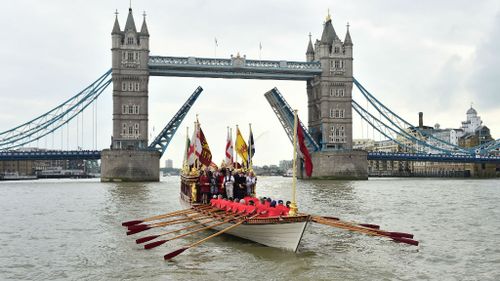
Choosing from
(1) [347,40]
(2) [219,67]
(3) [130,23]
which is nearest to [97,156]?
(3) [130,23]

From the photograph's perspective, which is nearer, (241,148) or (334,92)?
(241,148)

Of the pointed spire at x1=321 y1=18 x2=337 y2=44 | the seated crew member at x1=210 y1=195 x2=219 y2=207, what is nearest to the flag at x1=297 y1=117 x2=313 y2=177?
the seated crew member at x1=210 y1=195 x2=219 y2=207

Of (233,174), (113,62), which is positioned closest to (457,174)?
(113,62)

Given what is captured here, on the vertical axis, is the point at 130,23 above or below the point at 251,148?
above

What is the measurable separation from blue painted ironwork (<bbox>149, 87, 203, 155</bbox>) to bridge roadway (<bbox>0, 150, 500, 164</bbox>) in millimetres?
9133

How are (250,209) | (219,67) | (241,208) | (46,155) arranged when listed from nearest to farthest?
(250,209), (241,208), (219,67), (46,155)

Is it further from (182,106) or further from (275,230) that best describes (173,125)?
(275,230)

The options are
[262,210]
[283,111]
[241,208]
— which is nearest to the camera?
[262,210]

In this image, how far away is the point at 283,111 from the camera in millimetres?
69562

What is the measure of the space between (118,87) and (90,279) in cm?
5829

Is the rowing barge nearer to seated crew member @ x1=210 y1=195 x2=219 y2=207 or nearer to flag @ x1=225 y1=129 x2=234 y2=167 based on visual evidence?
seated crew member @ x1=210 y1=195 x2=219 y2=207

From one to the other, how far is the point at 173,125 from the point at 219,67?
8.95 meters

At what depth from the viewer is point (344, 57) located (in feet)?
251

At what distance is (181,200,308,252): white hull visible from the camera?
589 inches
